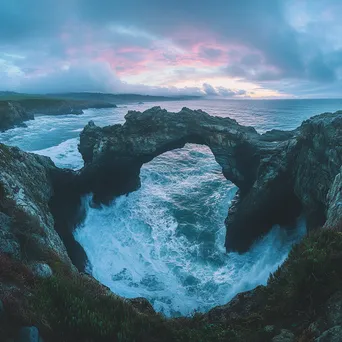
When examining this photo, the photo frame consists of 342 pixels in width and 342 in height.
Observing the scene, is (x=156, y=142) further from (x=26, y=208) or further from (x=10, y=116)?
(x=10, y=116)

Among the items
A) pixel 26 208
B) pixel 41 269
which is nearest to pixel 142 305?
pixel 41 269

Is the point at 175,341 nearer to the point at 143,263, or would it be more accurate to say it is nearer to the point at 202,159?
the point at 143,263

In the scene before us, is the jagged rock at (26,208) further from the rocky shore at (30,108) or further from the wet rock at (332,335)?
the rocky shore at (30,108)

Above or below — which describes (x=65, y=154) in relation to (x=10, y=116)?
below

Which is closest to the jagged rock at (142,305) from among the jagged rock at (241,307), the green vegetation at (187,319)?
the green vegetation at (187,319)

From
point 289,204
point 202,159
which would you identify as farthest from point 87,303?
point 202,159

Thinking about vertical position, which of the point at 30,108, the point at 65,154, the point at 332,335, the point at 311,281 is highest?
the point at 30,108
